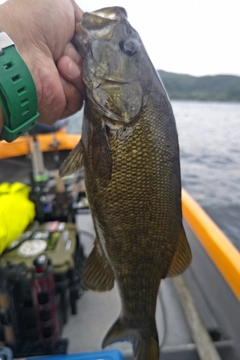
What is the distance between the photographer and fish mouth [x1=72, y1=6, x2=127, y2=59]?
1.06 m

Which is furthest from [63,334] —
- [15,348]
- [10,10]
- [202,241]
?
[10,10]

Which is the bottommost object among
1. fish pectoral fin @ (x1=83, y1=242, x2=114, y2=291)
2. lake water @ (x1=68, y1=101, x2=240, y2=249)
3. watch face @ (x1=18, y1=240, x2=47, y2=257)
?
lake water @ (x1=68, y1=101, x2=240, y2=249)

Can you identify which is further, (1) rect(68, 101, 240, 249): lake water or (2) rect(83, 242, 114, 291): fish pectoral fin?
(1) rect(68, 101, 240, 249): lake water

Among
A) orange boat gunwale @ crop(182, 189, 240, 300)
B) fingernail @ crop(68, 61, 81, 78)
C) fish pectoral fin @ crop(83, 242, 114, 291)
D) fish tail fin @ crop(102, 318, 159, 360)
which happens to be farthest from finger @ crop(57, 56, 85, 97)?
orange boat gunwale @ crop(182, 189, 240, 300)

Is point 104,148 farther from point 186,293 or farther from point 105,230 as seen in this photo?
point 186,293

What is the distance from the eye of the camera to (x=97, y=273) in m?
1.24

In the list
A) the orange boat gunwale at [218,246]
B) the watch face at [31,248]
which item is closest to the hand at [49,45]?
the watch face at [31,248]

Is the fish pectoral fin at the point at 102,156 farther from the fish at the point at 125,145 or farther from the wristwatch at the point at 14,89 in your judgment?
the wristwatch at the point at 14,89

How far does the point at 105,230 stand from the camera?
45.0 inches

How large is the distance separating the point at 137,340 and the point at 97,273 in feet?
1.09

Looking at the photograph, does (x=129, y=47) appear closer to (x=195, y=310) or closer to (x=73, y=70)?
(x=73, y=70)

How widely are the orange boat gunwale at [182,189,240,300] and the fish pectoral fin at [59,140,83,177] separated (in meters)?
1.31

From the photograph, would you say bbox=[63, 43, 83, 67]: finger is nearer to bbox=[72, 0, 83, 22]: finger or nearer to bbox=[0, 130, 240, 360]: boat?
bbox=[72, 0, 83, 22]: finger

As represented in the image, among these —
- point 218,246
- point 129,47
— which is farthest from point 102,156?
point 218,246
